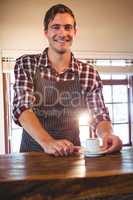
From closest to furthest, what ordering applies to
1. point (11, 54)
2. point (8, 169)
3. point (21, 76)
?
point (8, 169) → point (21, 76) → point (11, 54)

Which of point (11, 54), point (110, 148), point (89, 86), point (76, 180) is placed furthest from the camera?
point (11, 54)

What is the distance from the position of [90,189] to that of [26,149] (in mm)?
787

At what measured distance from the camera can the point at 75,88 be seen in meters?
1.71

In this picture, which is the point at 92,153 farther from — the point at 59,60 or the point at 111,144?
the point at 59,60

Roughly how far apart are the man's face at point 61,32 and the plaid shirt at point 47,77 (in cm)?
9

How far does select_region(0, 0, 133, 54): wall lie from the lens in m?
3.59

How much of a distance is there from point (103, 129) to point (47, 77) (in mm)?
371

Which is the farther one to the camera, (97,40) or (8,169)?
(97,40)

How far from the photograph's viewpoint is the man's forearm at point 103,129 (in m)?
1.46

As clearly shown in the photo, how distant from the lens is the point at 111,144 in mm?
1324

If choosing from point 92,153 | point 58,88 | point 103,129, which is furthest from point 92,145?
point 58,88

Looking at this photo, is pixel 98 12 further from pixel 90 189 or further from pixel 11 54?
pixel 90 189

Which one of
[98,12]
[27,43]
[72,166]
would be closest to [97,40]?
[98,12]

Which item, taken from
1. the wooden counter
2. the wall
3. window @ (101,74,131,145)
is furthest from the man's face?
window @ (101,74,131,145)
